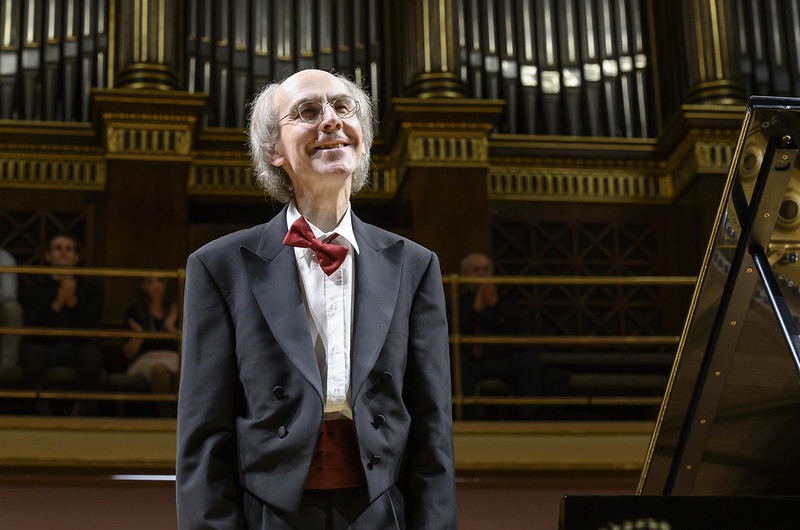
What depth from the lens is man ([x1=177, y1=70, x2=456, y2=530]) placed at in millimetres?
1425

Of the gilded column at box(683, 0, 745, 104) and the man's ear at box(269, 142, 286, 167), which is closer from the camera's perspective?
the man's ear at box(269, 142, 286, 167)

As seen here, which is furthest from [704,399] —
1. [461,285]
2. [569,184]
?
[569,184]

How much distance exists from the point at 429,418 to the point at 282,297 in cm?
28

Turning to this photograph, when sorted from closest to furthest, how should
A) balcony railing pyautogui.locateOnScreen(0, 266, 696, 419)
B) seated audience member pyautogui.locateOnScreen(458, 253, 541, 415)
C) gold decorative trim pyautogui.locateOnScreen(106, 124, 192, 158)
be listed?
balcony railing pyautogui.locateOnScreen(0, 266, 696, 419) → seated audience member pyautogui.locateOnScreen(458, 253, 541, 415) → gold decorative trim pyautogui.locateOnScreen(106, 124, 192, 158)

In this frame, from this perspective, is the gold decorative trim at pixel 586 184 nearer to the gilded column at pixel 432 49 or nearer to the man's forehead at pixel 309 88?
the gilded column at pixel 432 49

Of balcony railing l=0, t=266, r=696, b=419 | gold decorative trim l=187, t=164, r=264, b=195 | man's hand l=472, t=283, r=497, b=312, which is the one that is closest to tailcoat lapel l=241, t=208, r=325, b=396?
balcony railing l=0, t=266, r=696, b=419

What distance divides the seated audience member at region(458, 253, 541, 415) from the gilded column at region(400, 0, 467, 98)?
1.64 metres

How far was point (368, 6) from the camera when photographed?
6.97 meters

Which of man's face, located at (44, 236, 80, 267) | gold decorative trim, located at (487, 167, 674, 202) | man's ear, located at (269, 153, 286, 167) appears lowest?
man's ear, located at (269, 153, 286, 167)

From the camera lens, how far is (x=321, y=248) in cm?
151

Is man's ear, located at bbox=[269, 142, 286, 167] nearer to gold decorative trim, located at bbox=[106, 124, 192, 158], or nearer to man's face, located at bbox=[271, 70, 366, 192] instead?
man's face, located at bbox=[271, 70, 366, 192]

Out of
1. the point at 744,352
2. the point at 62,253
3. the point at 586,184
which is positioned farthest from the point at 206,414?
the point at 586,184

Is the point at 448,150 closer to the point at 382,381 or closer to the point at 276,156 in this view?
the point at 276,156

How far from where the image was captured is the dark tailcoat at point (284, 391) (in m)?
1.42
